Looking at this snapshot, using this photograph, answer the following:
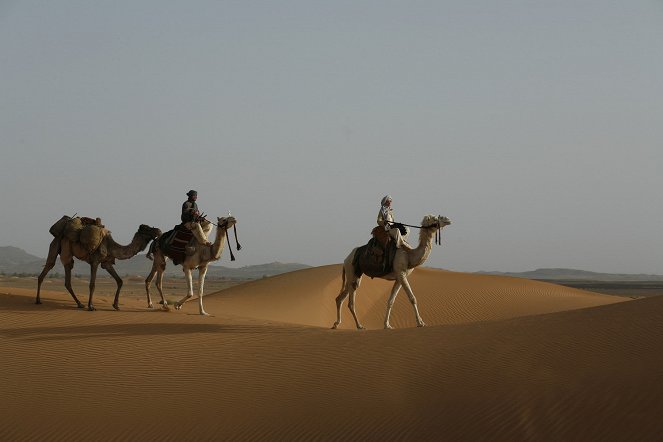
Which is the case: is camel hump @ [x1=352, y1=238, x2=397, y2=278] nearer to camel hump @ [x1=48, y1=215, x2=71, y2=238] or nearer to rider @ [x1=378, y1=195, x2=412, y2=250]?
rider @ [x1=378, y1=195, x2=412, y2=250]

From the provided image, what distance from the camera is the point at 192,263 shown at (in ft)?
68.4

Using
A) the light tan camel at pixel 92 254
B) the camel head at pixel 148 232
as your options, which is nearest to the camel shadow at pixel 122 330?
the light tan camel at pixel 92 254

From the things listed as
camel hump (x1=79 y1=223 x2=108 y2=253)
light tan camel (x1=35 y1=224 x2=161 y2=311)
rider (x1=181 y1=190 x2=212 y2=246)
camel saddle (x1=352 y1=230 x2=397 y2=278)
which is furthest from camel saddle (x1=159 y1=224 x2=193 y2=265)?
camel saddle (x1=352 y1=230 x2=397 y2=278)

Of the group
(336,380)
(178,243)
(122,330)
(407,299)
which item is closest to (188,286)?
(178,243)

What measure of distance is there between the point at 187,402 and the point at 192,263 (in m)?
7.86

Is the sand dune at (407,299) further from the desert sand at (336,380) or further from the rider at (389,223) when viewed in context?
the desert sand at (336,380)

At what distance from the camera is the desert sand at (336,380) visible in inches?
447

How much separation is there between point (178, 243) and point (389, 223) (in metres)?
5.49

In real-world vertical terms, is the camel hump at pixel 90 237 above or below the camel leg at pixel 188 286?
above

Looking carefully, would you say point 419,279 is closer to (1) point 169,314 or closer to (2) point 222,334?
(1) point 169,314

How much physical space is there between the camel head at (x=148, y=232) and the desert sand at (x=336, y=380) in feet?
12.5

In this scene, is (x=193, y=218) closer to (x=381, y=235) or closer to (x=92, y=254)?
(x=92, y=254)

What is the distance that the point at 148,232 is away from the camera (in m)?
22.2

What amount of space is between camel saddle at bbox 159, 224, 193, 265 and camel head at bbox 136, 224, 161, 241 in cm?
89
